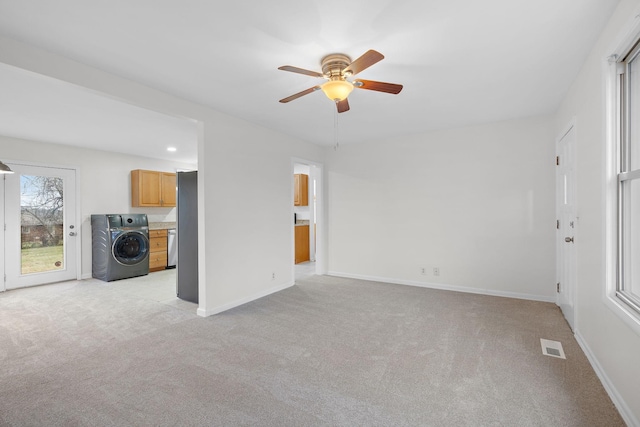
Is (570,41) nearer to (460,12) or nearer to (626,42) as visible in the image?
(626,42)

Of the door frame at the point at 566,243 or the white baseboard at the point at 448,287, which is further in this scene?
the white baseboard at the point at 448,287

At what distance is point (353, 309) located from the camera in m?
3.60

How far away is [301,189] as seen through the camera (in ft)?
24.5

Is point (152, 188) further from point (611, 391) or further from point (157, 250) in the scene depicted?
point (611, 391)

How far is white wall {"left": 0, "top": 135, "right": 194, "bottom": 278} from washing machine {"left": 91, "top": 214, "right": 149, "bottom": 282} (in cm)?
16

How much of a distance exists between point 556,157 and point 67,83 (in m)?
5.19

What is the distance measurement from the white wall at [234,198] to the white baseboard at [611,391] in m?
3.52

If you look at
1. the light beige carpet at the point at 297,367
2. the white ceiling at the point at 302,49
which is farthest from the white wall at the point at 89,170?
the light beige carpet at the point at 297,367

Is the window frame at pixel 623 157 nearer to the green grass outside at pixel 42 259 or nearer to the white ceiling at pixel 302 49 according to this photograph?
the white ceiling at pixel 302 49

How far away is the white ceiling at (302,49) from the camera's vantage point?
1791 mm

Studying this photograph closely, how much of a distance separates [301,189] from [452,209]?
3.98m

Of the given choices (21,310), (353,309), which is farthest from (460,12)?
(21,310)

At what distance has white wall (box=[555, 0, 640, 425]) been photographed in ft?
5.44

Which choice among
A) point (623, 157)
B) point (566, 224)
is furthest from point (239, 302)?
point (566, 224)
